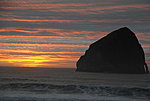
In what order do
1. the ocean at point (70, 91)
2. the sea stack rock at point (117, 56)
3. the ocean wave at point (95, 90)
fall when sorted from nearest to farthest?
→ the ocean at point (70, 91)
the ocean wave at point (95, 90)
the sea stack rock at point (117, 56)

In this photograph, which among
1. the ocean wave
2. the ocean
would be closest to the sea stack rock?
the ocean

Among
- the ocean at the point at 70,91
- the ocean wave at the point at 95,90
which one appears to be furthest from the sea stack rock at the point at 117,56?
the ocean wave at the point at 95,90

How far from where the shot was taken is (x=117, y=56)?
409 ft

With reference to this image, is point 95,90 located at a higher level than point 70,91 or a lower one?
lower

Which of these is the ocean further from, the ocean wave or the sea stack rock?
the sea stack rock

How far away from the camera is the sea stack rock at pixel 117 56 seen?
121438 millimetres

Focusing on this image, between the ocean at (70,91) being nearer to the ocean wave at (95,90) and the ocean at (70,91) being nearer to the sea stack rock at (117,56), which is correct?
the ocean wave at (95,90)

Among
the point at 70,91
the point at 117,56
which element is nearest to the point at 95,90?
the point at 70,91

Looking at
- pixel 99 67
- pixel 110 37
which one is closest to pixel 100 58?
pixel 99 67

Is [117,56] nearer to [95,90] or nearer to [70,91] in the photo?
[95,90]

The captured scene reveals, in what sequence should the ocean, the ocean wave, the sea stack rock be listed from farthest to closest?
the sea stack rock, the ocean wave, the ocean

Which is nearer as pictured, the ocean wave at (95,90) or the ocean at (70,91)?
the ocean at (70,91)

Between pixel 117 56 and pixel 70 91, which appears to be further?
pixel 117 56

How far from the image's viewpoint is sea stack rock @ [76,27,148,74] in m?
121
